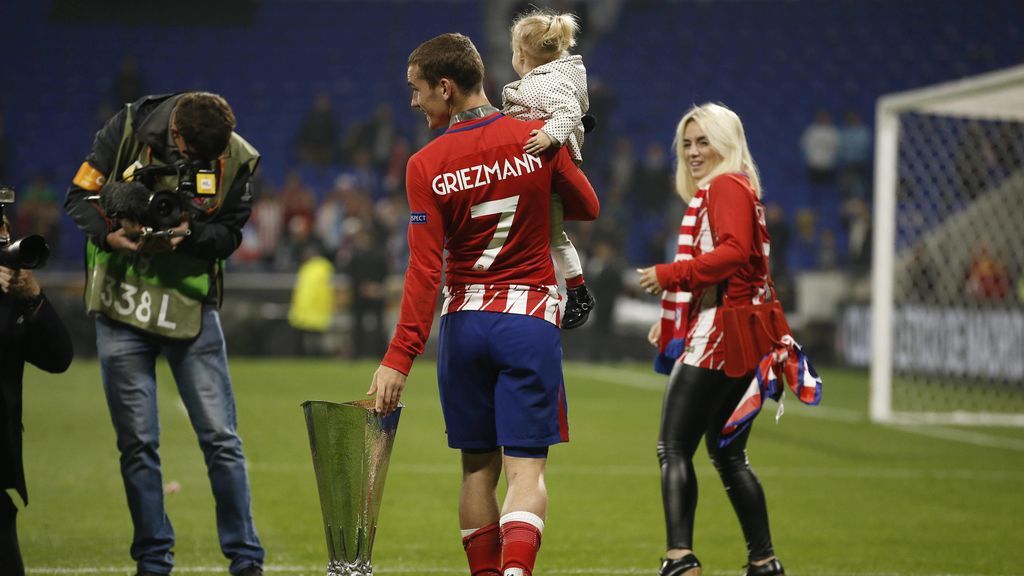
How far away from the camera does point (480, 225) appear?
4.18m

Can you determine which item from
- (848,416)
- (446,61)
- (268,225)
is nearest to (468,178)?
(446,61)

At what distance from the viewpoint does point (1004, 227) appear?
61.7 feet

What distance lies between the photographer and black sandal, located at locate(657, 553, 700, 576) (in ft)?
15.8

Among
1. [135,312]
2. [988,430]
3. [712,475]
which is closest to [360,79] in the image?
[988,430]

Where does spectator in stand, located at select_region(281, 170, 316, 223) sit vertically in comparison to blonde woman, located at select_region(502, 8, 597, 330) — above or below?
above

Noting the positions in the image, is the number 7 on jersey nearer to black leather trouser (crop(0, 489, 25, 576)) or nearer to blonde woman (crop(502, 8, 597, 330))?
blonde woman (crop(502, 8, 597, 330))

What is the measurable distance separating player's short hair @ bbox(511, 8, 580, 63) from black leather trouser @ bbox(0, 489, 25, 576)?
219 cm

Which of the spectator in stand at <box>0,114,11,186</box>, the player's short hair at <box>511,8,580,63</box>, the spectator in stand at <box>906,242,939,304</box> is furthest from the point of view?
the spectator in stand at <box>0,114,11,186</box>

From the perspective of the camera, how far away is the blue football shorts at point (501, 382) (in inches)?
165

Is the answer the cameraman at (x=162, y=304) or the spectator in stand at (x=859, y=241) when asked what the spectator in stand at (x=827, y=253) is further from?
the cameraman at (x=162, y=304)

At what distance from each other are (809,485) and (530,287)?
5.13 metres

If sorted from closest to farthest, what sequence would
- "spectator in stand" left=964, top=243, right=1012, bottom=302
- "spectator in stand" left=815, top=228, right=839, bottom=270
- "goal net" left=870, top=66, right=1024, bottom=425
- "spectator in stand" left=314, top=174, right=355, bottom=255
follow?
"goal net" left=870, top=66, right=1024, bottom=425
"spectator in stand" left=964, top=243, right=1012, bottom=302
"spectator in stand" left=314, top=174, right=355, bottom=255
"spectator in stand" left=815, top=228, right=839, bottom=270

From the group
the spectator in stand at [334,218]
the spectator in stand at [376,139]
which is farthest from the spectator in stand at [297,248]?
the spectator in stand at [376,139]

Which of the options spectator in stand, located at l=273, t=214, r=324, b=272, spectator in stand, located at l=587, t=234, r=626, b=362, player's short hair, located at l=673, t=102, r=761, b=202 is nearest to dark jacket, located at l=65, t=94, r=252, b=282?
player's short hair, located at l=673, t=102, r=761, b=202
